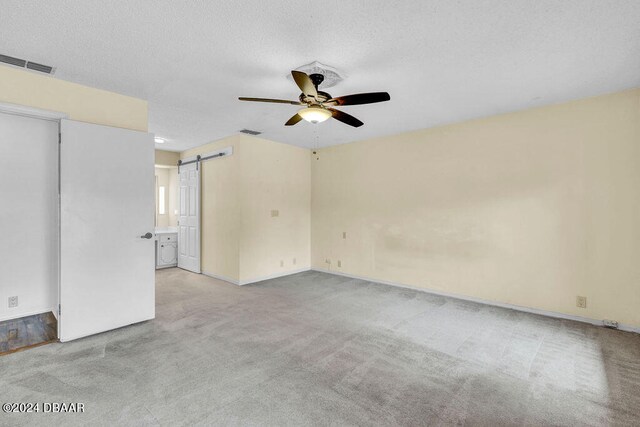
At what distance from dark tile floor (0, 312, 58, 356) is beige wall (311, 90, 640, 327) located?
4.45 metres

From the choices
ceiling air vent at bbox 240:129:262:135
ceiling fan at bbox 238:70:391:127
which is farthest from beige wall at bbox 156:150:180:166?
ceiling fan at bbox 238:70:391:127

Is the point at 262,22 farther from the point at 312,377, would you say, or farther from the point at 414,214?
the point at 414,214

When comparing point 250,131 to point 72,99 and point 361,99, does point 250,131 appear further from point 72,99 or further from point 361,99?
point 361,99

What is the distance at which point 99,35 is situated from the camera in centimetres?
229

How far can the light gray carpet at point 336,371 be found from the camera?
2.01 m

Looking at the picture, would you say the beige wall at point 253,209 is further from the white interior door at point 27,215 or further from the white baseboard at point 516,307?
the white interior door at point 27,215

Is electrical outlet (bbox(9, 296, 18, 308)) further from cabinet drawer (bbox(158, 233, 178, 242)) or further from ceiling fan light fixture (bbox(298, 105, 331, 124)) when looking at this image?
ceiling fan light fixture (bbox(298, 105, 331, 124))

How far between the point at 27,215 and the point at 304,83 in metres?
3.75

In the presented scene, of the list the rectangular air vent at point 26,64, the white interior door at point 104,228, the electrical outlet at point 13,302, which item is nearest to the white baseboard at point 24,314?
the electrical outlet at point 13,302

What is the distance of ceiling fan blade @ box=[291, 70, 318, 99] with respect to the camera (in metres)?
2.18

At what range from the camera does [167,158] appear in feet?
22.1

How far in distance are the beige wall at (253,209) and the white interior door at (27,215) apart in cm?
239

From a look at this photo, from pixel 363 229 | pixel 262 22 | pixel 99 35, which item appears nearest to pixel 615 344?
pixel 363 229

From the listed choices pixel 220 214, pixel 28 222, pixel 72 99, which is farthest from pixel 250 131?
pixel 28 222
